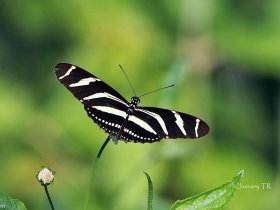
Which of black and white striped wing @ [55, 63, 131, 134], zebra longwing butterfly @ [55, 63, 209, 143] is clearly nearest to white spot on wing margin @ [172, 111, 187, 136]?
zebra longwing butterfly @ [55, 63, 209, 143]

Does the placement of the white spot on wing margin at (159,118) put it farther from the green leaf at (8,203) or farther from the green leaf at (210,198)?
the green leaf at (8,203)

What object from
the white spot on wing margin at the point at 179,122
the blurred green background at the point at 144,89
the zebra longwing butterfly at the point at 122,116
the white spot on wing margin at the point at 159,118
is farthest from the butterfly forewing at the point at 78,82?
the blurred green background at the point at 144,89

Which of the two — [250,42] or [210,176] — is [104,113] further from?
[250,42]

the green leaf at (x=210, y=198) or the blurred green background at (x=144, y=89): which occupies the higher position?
the blurred green background at (x=144, y=89)

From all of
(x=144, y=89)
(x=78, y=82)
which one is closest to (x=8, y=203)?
(x=78, y=82)

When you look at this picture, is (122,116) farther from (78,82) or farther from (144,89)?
(144,89)

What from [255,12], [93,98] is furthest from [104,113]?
[255,12]

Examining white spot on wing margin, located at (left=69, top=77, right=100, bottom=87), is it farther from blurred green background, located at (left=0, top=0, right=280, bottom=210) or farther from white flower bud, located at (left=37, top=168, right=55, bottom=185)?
blurred green background, located at (left=0, top=0, right=280, bottom=210)

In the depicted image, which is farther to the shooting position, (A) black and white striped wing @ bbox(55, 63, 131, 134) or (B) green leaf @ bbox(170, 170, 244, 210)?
(A) black and white striped wing @ bbox(55, 63, 131, 134)
